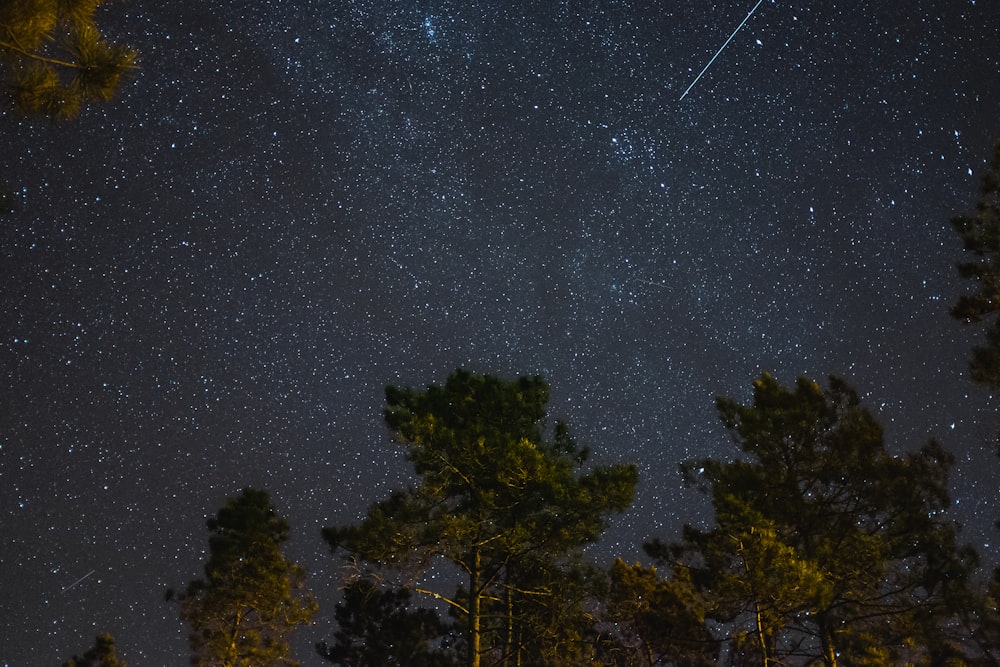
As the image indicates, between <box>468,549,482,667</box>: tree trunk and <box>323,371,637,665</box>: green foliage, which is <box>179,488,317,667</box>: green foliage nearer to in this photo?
<box>323,371,637,665</box>: green foliage

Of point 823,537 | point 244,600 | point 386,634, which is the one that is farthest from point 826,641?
point 244,600

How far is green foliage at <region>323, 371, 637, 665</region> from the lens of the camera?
13320mm

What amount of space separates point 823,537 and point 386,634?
10812 millimetres

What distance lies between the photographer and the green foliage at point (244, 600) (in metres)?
18.2

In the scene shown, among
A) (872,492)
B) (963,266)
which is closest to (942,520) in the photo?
(872,492)

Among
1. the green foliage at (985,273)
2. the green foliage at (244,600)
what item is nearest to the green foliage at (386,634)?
the green foliage at (244,600)

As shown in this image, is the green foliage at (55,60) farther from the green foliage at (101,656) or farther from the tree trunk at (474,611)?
the green foliage at (101,656)

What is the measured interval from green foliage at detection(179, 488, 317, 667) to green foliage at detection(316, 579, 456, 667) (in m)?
1.02

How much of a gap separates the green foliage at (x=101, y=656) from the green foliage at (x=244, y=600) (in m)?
2.42

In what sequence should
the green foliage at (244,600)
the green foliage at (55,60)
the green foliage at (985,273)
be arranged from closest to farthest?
the green foliage at (55,60)
the green foliage at (985,273)
the green foliage at (244,600)

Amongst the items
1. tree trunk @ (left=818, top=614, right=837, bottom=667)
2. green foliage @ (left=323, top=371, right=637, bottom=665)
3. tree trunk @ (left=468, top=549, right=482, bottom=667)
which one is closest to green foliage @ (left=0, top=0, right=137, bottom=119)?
green foliage @ (left=323, top=371, right=637, bottom=665)

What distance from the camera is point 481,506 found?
14.1 m

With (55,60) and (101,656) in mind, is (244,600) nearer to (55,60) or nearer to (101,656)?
(101,656)

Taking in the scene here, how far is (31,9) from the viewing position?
197 inches
